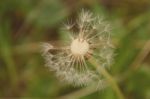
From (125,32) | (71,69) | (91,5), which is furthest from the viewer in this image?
(91,5)

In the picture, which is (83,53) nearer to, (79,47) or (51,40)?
(79,47)

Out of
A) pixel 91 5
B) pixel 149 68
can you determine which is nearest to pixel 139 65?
pixel 149 68

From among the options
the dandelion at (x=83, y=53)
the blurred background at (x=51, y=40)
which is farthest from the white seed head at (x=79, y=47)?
the blurred background at (x=51, y=40)

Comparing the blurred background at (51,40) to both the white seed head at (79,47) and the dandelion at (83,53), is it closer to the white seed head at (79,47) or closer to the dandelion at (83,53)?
the dandelion at (83,53)

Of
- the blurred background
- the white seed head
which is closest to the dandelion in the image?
the white seed head

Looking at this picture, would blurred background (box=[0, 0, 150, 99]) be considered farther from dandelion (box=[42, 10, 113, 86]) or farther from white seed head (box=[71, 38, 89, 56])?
white seed head (box=[71, 38, 89, 56])

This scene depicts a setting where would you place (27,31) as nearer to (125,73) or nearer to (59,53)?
(125,73)

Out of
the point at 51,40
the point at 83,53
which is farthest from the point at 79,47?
the point at 51,40
